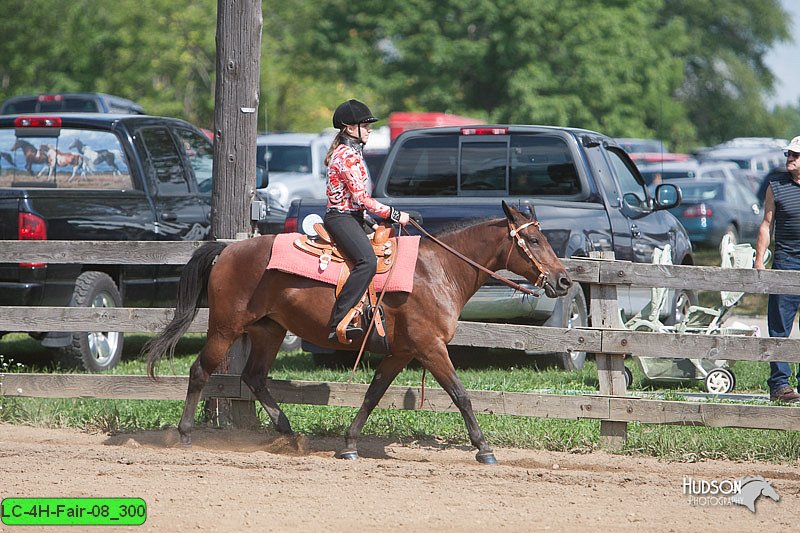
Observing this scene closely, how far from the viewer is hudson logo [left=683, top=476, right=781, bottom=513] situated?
656cm

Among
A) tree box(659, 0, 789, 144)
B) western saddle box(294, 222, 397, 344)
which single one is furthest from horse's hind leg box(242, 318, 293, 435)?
tree box(659, 0, 789, 144)

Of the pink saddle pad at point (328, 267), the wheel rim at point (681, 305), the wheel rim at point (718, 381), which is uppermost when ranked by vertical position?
the pink saddle pad at point (328, 267)

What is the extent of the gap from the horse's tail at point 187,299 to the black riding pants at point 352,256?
1055mm

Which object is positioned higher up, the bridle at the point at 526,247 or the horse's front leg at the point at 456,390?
the bridle at the point at 526,247

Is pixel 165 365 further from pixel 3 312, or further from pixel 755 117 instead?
pixel 755 117

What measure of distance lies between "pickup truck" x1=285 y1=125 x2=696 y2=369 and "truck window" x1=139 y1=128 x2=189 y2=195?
1913mm

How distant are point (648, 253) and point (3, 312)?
601cm

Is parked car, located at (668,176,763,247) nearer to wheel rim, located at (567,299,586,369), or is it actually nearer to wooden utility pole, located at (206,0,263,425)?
wheel rim, located at (567,299,586,369)

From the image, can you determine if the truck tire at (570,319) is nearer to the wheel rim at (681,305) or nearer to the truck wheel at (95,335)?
the wheel rim at (681,305)

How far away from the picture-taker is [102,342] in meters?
10.8

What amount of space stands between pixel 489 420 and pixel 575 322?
214 cm

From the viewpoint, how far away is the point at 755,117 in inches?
2584

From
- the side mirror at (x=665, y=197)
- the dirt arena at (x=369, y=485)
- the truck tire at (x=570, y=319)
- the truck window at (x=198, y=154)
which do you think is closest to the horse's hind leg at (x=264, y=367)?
the dirt arena at (x=369, y=485)

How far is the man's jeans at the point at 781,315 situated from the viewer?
867 centimetres
